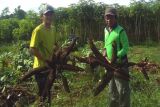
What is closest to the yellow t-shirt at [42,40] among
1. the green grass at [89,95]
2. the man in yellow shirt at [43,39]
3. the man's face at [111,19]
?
the man in yellow shirt at [43,39]

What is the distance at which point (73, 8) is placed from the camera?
25.5m

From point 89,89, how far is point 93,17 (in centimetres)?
1975

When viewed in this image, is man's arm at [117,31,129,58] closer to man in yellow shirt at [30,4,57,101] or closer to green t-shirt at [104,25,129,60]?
green t-shirt at [104,25,129,60]

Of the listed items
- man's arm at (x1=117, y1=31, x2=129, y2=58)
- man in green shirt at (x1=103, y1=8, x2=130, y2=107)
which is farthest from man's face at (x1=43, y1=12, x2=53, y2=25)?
man's arm at (x1=117, y1=31, x2=129, y2=58)

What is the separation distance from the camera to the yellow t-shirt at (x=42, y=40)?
6.12 meters

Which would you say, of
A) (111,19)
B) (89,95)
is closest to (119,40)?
(111,19)

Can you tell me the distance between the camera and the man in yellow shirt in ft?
19.7

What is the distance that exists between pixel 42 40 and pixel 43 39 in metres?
0.02

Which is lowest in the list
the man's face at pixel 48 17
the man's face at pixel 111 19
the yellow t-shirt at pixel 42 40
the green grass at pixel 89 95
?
the green grass at pixel 89 95

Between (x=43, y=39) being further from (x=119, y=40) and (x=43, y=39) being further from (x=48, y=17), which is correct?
(x=119, y=40)

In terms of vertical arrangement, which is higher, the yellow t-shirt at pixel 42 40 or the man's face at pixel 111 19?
the man's face at pixel 111 19

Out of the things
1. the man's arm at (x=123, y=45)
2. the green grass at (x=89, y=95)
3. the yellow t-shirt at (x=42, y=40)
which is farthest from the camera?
the man's arm at (x=123, y=45)

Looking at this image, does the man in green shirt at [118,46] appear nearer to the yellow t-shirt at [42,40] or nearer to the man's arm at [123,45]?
the man's arm at [123,45]

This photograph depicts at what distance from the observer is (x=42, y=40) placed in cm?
616
